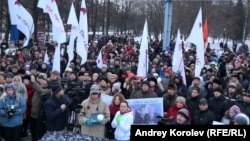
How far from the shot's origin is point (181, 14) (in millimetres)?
45062

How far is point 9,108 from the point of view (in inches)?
300

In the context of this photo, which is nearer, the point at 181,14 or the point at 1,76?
the point at 1,76

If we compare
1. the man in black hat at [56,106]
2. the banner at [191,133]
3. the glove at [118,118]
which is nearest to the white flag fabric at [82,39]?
the man in black hat at [56,106]

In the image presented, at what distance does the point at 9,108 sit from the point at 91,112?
1.53 meters

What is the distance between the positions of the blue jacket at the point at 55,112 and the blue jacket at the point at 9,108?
1.73 ft

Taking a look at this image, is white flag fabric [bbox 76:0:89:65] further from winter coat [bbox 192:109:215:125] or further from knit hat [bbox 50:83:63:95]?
winter coat [bbox 192:109:215:125]

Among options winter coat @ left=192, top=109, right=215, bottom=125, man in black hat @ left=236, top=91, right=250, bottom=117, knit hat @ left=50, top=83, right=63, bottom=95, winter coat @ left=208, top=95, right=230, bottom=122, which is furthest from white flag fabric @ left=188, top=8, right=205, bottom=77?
knit hat @ left=50, top=83, right=63, bottom=95

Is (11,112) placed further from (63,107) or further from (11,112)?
(63,107)

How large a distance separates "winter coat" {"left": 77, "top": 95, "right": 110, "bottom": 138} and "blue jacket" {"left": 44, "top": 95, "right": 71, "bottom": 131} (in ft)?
1.36

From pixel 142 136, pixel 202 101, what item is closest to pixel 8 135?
pixel 202 101

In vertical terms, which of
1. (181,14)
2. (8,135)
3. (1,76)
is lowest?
(8,135)

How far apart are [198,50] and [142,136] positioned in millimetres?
9416

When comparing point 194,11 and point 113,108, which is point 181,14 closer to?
point 194,11

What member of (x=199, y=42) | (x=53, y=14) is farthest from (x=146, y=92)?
(x=53, y=14)
